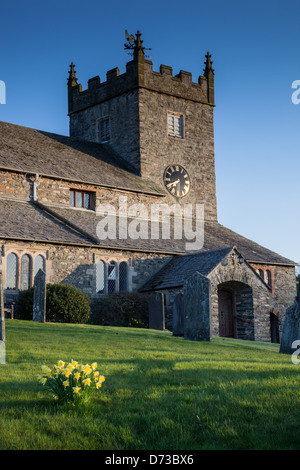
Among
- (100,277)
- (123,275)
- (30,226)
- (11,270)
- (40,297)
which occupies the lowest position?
(40,297)

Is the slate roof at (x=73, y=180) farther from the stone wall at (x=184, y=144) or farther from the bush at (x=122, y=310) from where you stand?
the bush at (x=122, y=310)

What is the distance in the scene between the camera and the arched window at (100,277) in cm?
2441

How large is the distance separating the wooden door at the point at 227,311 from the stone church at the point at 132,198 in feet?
0.15

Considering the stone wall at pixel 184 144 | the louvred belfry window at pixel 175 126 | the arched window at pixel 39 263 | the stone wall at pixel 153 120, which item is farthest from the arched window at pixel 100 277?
the louvred belfry window at pixel 175 126

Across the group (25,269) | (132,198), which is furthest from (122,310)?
(132,198)

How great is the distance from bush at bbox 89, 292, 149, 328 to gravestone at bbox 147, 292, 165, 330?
3319mm

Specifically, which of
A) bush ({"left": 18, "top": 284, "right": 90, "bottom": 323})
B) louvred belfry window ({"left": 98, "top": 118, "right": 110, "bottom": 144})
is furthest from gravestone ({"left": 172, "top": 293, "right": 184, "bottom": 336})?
louvred belfry window ({"left": 98, "top": 118, "right": 110, "bottom": 144})

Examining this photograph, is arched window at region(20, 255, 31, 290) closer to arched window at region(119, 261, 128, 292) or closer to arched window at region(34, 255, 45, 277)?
arched window at region(34, 255, 45, 277)

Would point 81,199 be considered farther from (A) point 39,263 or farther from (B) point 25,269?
(B) point 25,269

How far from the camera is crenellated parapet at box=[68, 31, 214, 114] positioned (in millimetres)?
34531

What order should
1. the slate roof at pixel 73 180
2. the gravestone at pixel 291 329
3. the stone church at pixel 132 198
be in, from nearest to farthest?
the gravestone at pixel 291 329, the stone church at pixel 132 198, the slate roof at pixel 73 180

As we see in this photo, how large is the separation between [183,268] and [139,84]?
47.1ft

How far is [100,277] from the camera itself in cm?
2448
